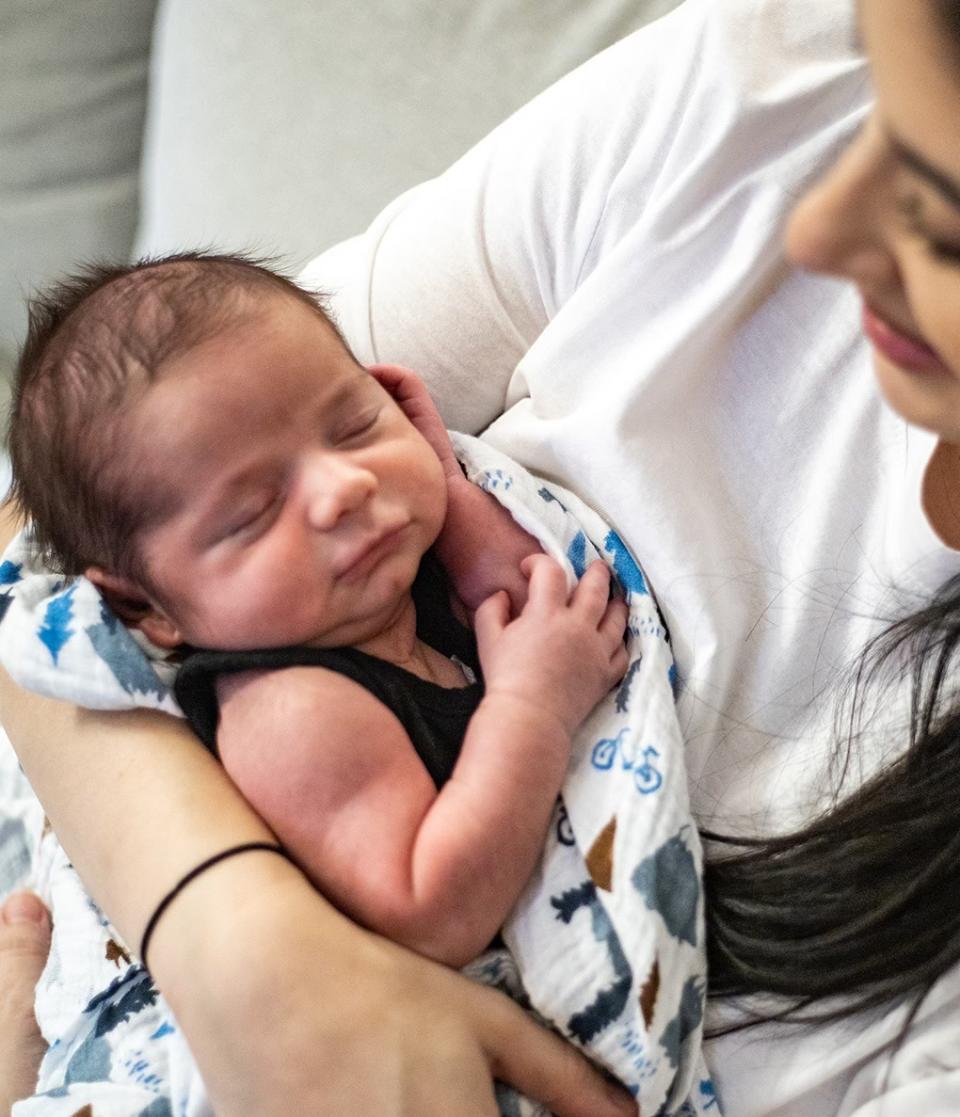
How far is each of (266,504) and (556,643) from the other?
217mm

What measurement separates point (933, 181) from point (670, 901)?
43cm

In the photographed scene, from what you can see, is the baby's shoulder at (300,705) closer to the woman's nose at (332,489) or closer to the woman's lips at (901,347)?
the woman's nose at (332,489)

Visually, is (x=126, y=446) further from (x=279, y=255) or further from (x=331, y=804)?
(x=279, y=255)

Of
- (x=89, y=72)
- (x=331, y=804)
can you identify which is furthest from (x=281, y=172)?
(x=331, y=804)

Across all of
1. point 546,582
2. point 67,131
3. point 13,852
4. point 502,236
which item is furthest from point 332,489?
point 67,131

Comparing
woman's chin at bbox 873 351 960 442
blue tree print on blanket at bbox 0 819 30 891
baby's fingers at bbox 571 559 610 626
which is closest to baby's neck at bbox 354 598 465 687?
baby's fingers at bbox 571 559 610 626

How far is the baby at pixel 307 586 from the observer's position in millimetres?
634

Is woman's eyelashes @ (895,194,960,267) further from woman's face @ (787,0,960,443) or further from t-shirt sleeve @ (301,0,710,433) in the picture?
t-shirt sleeve @ (301,0,710,433)

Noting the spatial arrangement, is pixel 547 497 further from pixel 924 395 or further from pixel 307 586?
pixel 924 395

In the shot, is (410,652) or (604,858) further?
(410,652)

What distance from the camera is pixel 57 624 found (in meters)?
0.71

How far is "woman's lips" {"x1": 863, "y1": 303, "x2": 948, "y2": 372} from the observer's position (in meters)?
0.46

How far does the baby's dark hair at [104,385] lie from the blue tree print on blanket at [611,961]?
36 cm

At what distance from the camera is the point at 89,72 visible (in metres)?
1.51
